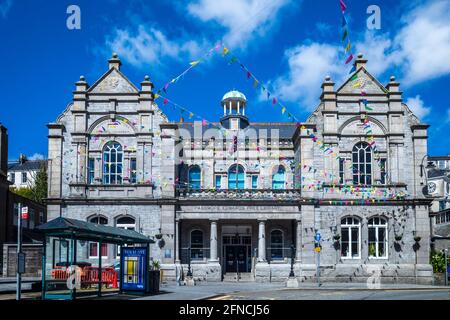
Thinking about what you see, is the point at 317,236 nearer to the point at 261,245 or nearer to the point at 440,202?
the point at 261,245

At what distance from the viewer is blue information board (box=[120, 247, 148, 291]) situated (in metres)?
25.1

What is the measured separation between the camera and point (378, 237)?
3906 centimetres

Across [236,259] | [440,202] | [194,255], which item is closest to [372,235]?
[236,259]

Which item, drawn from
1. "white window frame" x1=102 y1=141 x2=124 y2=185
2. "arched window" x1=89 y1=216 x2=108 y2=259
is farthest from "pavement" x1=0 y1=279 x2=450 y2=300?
"white window frame" x1=102 y1=141 x2=124 y2=185

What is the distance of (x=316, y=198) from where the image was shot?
39.1 metres

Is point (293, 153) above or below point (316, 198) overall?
above

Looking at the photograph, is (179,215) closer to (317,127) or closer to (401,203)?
(317,127)

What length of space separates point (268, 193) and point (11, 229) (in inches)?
778

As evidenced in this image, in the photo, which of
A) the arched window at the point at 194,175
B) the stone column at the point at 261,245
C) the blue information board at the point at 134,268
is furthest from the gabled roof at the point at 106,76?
the blue information board at the point at 134,268

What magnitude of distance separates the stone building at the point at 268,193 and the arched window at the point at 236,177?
3.62 metres

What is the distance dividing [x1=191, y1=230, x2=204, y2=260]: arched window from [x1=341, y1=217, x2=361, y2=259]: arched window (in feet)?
31.2
